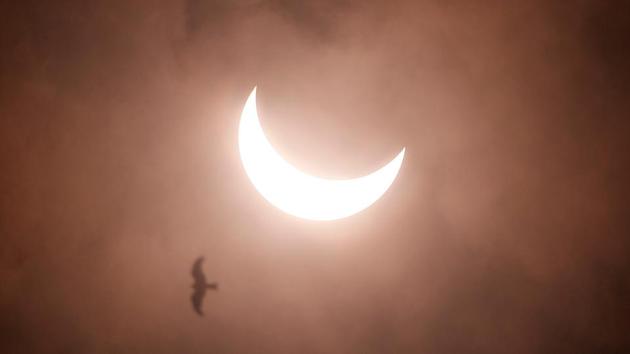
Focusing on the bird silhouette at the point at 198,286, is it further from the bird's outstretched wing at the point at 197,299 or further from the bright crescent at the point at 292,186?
the bright crescent at the point at 292,186

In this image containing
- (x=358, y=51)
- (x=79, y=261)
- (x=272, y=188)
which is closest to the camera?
(x=272, y=188)

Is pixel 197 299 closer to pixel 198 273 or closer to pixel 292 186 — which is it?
pixel 198 273

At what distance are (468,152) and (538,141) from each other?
0.27m

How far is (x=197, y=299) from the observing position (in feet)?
6.70

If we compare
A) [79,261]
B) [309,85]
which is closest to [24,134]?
[79,261]

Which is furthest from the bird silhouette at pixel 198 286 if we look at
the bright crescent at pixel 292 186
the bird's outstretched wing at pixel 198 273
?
the bright crescent at pixel 292 186

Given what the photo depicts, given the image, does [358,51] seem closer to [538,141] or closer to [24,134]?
[538,141]

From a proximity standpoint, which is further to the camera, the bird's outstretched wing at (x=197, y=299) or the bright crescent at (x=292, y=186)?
the bird's outstretched wing at (x=197, y=299)

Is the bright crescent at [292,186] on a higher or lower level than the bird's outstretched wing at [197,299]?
higher

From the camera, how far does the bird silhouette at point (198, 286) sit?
1.95m

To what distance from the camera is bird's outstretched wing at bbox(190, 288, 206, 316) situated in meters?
2.02

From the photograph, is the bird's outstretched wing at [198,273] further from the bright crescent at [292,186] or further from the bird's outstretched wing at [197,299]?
the bright crescent at [292,186]

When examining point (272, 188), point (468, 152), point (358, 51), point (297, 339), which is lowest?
point (297, 339)

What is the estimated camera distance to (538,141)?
196cm
